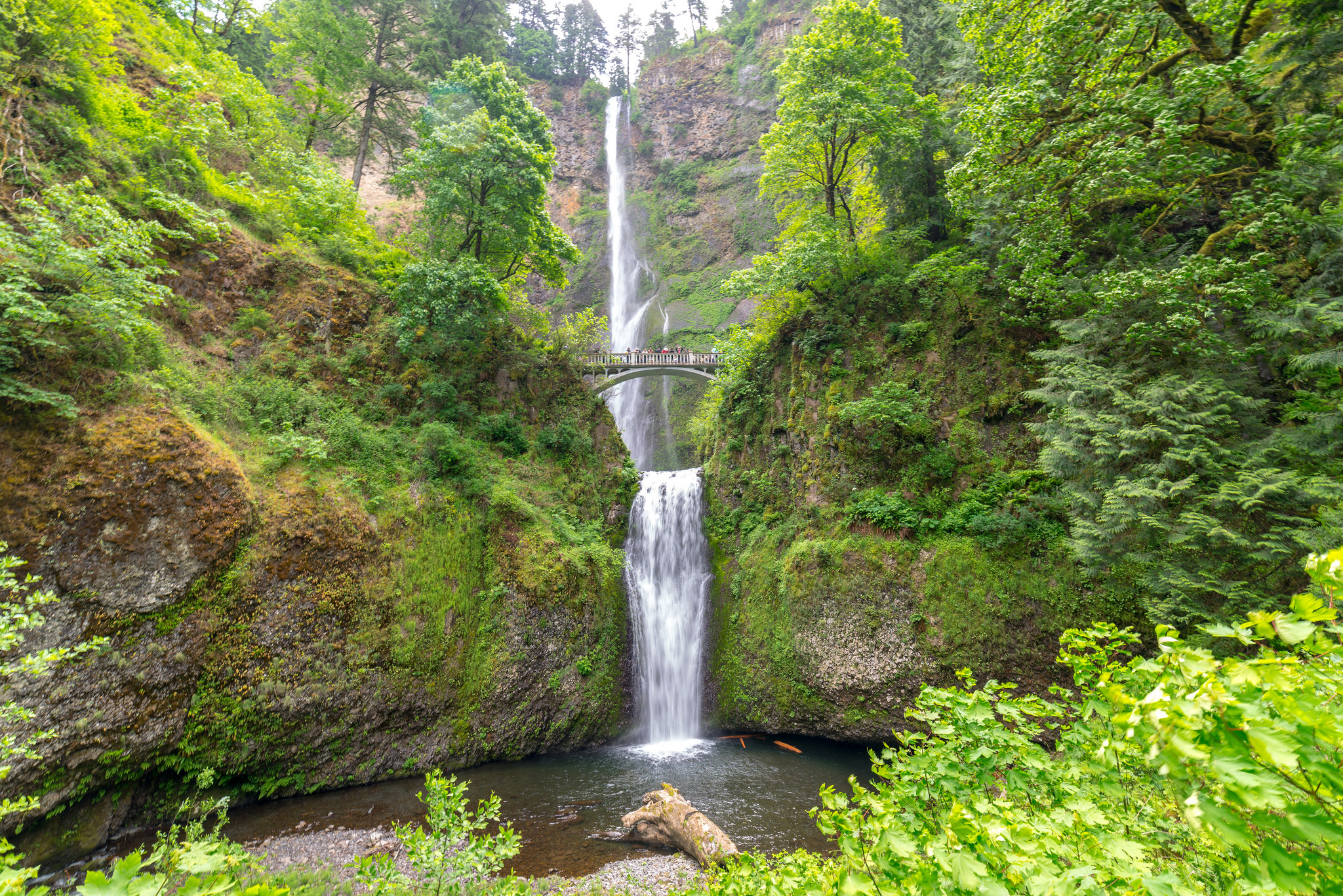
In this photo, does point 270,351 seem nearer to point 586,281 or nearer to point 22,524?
point 22,524

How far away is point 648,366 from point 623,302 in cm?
1313

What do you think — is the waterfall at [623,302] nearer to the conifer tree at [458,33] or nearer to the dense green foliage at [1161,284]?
the conifer tree at [458,33]

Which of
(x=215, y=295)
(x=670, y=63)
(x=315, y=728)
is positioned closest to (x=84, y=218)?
(x=215, y=295)

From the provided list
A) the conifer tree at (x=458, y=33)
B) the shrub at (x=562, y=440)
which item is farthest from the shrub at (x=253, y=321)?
the conifer tree at (x=458, y=33)

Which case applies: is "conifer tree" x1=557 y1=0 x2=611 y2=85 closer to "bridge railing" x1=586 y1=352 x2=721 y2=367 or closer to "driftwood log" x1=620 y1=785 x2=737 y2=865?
"bridge railing" x1=586 y1=352 x2=721 y2=367

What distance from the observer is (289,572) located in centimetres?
797

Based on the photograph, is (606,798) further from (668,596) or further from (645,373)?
(645,373)

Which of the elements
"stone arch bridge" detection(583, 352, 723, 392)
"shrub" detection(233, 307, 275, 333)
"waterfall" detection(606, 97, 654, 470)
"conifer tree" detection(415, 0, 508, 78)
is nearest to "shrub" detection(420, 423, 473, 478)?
"shrub" detection(233, 307, 275, 333)

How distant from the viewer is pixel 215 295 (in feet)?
32.6

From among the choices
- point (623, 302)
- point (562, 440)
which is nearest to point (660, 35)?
point (623, 302)

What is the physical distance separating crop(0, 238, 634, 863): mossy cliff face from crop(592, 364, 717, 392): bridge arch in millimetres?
6891

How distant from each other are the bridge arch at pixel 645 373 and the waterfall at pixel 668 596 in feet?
18.8

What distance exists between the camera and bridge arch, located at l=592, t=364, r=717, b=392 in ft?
65.8

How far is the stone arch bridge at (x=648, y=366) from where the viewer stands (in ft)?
64.7
